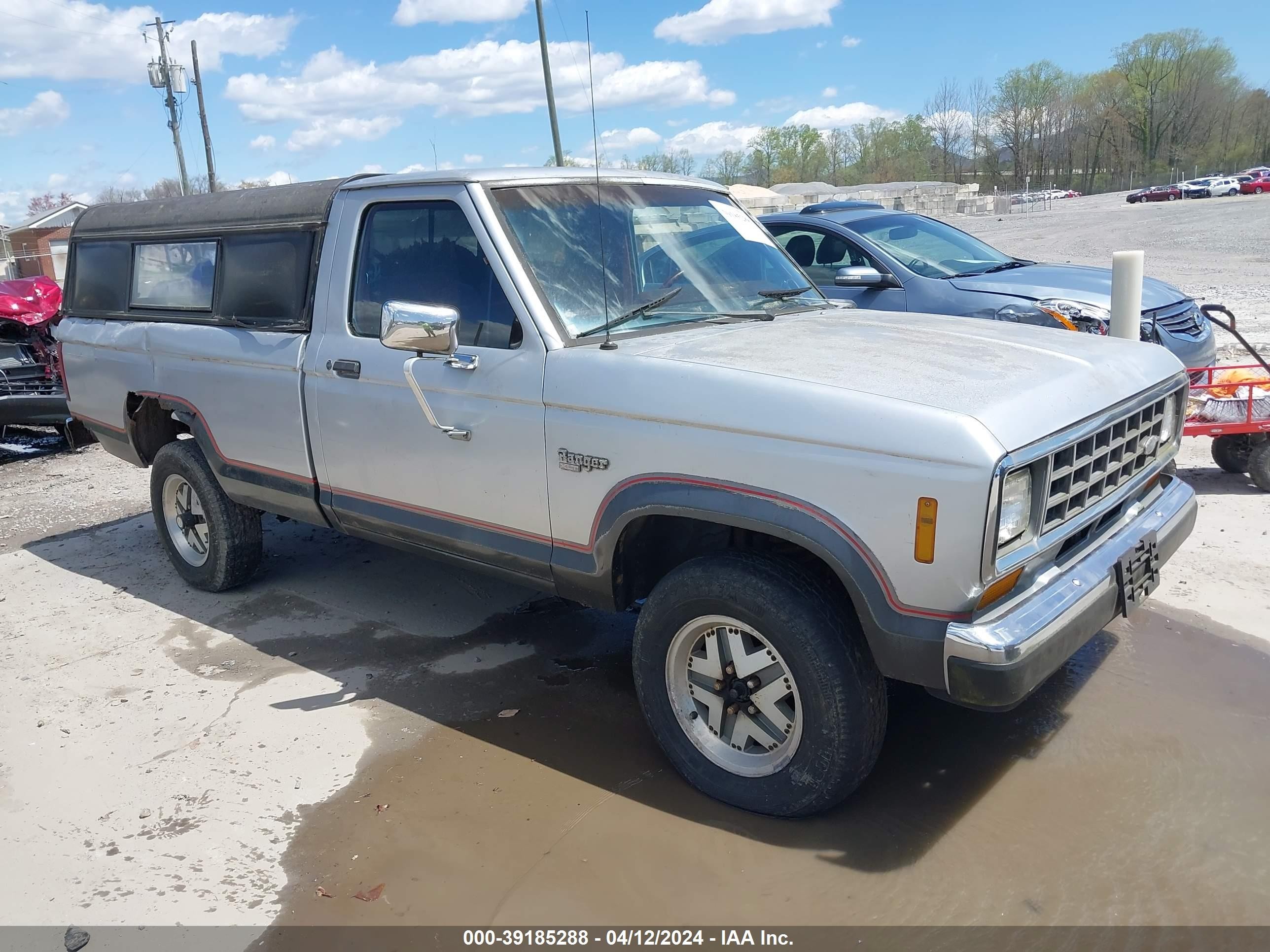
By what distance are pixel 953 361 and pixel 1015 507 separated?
25.5 inches

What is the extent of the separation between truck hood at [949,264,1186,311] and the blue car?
0.01m

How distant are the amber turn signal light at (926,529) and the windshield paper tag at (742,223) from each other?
221cm

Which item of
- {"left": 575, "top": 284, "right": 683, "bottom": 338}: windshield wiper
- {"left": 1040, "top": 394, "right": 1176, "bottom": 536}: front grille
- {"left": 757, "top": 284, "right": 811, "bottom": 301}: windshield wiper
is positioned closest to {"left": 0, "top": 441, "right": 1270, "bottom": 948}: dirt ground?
{"left": 1040, "top": 394, "right": 1176, "bottom": 536}: front grille

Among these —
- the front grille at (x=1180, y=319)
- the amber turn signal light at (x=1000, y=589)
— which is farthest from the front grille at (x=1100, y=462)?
the front grille at (x=1180, y=319)

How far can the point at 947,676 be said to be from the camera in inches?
110

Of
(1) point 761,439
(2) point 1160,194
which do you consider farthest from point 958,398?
(2) point 1160,194

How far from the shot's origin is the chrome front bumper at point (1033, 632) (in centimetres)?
273

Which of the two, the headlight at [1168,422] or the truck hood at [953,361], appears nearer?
the truck hood at [953,361]

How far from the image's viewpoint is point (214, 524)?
18.1ft

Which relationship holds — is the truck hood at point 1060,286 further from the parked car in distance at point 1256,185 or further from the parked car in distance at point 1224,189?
the parked car in distance at point 1224,189

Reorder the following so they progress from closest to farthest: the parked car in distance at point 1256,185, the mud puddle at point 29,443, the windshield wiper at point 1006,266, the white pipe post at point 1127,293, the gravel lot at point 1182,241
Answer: the white pipe post at point 1127,293, the windshield wiper at point 1006,266, the mud puddle at point 29,443, the gravel lot at point 1182,241, the parked car in distance at point 1256,185

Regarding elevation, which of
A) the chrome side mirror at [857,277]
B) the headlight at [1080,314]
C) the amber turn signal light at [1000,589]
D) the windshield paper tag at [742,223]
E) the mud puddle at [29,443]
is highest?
the windshield paper tag at [742,223]

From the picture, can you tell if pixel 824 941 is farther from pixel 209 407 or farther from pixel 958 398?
pixel 209 407

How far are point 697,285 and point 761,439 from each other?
4.17 feet
